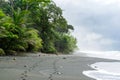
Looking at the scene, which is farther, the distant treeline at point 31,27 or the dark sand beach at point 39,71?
the distant treeline at point 31,27

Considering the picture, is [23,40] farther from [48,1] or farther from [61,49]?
[61,49]

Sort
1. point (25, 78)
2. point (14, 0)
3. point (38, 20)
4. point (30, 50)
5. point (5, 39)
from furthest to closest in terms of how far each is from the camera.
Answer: point (14, 0) → point (38, 20) → point (30, 50) → point (5, 39) → point (25, 78)

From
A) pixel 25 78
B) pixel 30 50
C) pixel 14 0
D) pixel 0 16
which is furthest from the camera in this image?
pixel 14 0

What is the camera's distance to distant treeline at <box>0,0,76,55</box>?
23.4 meters

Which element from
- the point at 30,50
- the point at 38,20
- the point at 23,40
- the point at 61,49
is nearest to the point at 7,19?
the point at 23,40

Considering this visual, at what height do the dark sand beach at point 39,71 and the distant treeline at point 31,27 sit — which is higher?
the distant treeline at point 31,27

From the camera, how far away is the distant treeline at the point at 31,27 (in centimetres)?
2338

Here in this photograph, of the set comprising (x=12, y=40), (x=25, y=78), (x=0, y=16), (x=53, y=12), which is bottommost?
(x=25, y=78)

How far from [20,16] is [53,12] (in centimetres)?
1011

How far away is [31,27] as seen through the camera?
31875 mm

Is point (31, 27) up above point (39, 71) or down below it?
above

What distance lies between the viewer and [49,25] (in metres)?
33.8

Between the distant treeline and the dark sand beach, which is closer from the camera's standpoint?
the dark sand beach

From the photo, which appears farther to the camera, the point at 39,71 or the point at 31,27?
the point at 31,27
